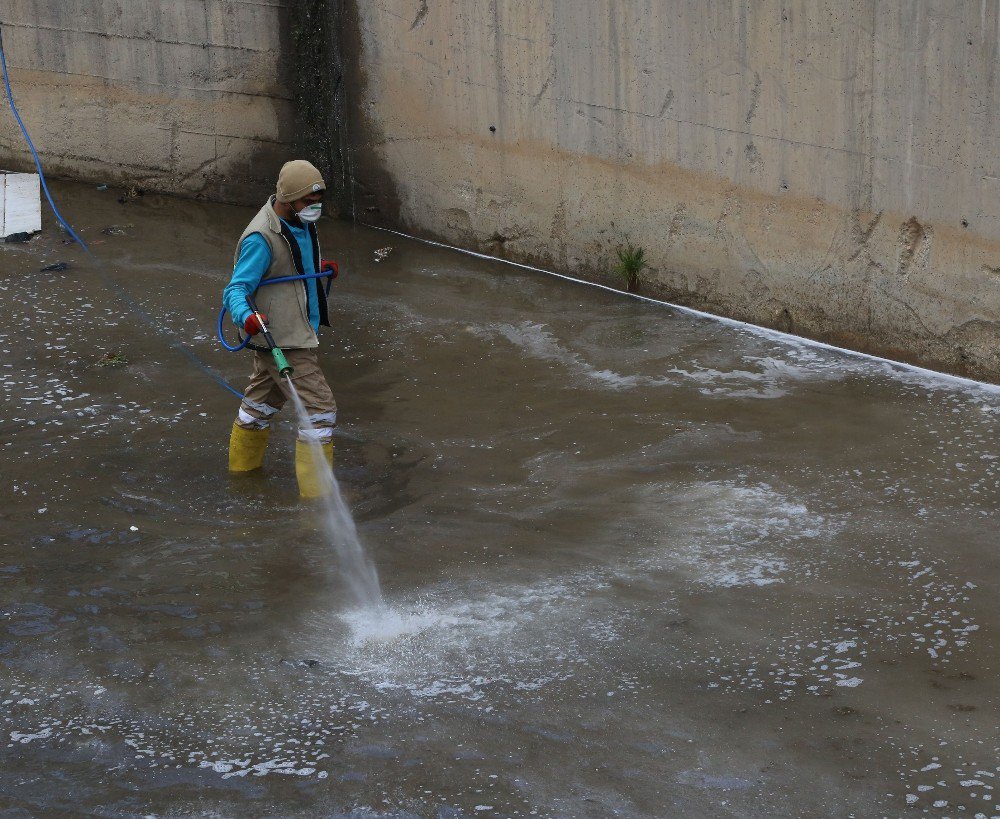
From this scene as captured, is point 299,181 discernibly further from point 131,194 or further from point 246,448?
point 131,194

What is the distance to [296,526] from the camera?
18.3ft

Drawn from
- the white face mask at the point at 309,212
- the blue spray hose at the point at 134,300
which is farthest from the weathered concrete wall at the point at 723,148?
the white face mask at the point at 309,212

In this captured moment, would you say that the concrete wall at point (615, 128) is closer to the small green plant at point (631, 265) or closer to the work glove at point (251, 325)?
the small green plant at point (631, 265)

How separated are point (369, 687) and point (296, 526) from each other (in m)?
1.43

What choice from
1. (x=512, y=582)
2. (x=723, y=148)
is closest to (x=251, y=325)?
(x=512, y=582)

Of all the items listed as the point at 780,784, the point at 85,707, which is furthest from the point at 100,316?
the point at 780,784

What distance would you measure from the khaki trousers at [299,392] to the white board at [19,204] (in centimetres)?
457

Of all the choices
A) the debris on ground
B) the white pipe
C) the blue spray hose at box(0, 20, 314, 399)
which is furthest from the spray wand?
the debris on ground

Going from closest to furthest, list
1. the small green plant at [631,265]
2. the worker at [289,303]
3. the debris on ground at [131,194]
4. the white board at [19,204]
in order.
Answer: the worker at [289,303]
the small green plant at [631,265]
the white board at [19,204]
the debris on ground at [131,194]

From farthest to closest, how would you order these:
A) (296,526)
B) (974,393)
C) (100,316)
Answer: (100,316) → (974,393) → (296,526)

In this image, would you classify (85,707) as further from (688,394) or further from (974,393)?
(974,393)

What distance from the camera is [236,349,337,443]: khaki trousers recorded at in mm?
5828

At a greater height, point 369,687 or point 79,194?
point 79,194

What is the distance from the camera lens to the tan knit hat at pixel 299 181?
5535mm
